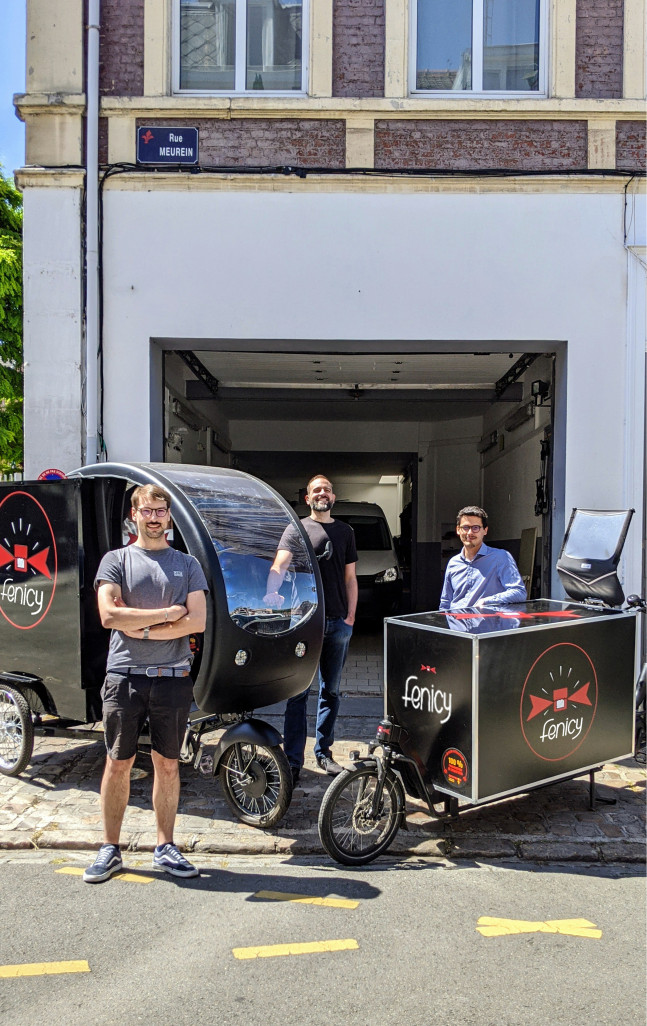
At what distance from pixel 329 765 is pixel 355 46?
20.6 ft

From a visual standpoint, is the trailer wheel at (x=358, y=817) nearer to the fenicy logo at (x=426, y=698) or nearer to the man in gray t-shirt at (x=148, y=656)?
the fenicy logo at (x=426, y=698)

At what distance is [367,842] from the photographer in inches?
176

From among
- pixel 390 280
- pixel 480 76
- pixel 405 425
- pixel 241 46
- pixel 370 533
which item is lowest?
pixel 370 533

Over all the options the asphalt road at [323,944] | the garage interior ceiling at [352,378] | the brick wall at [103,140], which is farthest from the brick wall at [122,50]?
the asphalt road at [323,944]

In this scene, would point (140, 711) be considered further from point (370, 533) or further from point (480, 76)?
point (370, 533)

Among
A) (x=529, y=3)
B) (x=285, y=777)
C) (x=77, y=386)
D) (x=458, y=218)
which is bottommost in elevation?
(x=285, y=777)

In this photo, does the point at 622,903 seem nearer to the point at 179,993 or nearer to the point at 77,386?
the point at 179,993

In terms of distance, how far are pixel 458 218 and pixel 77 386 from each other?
147 inches

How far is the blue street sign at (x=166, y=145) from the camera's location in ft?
25.2

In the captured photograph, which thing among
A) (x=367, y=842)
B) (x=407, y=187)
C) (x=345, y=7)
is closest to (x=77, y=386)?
(x=407, y=187)

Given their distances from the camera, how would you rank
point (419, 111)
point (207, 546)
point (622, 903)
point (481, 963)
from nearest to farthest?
1. point (481, 963)
2. point (622, 903)
3. point (207, 546)
4. point (419, 111)

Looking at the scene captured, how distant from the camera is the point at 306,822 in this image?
16.2ft

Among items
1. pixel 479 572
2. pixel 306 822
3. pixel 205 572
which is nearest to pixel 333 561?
pixel 479 572

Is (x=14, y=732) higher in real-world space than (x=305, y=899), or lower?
higher
